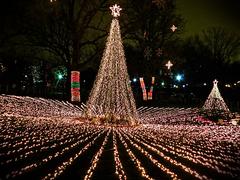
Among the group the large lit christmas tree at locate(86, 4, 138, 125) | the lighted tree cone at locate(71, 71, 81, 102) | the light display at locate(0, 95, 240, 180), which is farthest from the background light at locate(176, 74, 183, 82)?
the light display at locate(0, 95, 240, 180)

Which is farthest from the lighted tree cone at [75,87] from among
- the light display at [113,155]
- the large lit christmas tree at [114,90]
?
the light display at [113,155]

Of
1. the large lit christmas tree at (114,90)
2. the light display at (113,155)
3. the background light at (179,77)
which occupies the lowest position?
the light display at (113,155)

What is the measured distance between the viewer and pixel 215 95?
27969 mm

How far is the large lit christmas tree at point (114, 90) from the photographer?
15820 mm

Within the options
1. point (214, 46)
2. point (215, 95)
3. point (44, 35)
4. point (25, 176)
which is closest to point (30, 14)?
point (44, 35)

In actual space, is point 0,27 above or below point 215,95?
above

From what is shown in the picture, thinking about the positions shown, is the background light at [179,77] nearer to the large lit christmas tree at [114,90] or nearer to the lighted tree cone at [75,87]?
the lighted tree cone at [75,87]

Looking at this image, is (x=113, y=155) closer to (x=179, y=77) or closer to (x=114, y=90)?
(x=114, y=90)

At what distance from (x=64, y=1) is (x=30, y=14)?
2.46 metres

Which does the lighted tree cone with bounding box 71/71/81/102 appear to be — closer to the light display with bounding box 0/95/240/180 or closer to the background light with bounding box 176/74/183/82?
the light display with bounding box 0/95/240/180

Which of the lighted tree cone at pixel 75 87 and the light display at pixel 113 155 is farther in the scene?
the lighted tree cone at pixel 75 87

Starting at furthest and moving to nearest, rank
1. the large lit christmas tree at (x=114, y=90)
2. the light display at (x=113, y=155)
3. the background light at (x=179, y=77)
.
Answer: the background light at (x=179, y=77), the large lit christmas tree at (x=114, y=90), the light display at (x=113, y=155)

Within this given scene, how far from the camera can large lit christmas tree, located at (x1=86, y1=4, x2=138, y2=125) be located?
51.9ft

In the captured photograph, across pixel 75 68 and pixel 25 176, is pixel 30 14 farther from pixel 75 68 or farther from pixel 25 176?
pixel 25 176
